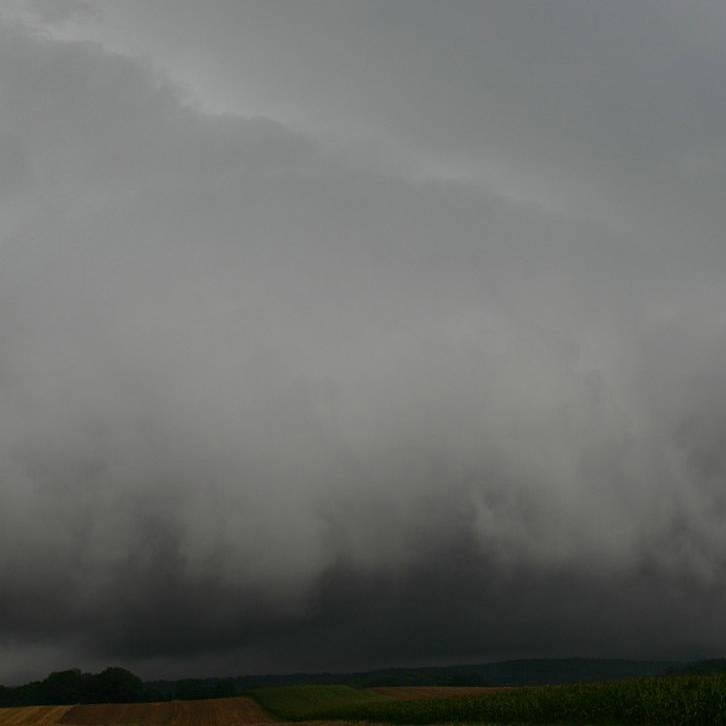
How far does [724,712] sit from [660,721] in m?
4.80

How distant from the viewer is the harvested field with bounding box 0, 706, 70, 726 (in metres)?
88.8

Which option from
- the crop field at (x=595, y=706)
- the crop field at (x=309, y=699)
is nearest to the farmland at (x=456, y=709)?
the crop field at (x=595, y=706)

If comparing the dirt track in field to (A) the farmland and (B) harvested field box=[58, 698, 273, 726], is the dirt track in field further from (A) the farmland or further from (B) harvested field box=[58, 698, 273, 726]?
(A) the farmland

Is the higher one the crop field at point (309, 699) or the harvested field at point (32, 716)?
the harvested field at point (32, 716)

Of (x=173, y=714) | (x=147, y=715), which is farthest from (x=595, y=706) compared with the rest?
(x=147, y=715)

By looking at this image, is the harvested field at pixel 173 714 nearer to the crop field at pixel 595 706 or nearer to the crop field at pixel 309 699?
the crop field at pixel 309 699

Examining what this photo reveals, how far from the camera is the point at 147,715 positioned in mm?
101562

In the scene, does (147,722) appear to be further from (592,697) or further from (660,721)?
(660,721)

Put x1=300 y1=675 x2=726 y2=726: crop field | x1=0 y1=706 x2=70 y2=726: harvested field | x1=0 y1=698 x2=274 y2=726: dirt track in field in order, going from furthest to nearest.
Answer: x1=0 y1=698 x2=274 y2=726: dirt track in field, x1=0 y1=706 x2=70 y2=726: harvested field, x1=300 y1=675 x2=726 y2=726: crop field

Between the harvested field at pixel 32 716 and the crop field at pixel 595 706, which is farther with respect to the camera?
the harvested field at pixel 32 716

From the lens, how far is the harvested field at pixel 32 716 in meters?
88.8

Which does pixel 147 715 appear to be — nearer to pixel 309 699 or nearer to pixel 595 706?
pixel 309 699

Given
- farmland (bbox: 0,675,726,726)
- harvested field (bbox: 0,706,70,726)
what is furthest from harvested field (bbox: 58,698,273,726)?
harvested field (bbox: 0,706,70,726)

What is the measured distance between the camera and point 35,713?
330ft
